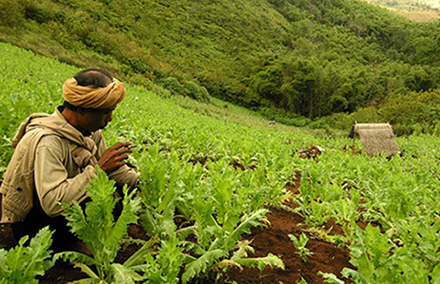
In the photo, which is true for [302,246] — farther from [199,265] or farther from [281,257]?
[199,265]

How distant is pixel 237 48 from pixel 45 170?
178 feet

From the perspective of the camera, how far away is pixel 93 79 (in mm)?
2232

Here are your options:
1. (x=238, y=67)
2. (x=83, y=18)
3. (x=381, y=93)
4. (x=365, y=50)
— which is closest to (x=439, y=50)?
(x=365, y=50)

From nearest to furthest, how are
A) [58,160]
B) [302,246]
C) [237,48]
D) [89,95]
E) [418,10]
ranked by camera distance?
[58,160], [89,95], [302,246], [237,48], [418,10]

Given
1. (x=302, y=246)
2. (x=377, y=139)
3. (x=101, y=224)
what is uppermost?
(x=101, y=224)

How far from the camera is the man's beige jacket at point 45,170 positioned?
6.28ft

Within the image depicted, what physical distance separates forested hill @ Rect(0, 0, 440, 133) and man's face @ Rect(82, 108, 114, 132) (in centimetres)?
2087

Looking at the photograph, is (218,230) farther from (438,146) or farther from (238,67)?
(238,67)

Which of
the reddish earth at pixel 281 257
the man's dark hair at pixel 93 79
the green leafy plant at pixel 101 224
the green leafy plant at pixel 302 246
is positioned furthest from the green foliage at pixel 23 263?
the green leafy plant at pixel 302 246

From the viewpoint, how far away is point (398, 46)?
6881 centimetres

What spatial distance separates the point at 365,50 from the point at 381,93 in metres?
25.0

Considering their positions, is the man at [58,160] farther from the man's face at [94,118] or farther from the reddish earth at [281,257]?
the reddish earth at [281,257]

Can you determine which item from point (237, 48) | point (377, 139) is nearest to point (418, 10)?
point (237, 48)

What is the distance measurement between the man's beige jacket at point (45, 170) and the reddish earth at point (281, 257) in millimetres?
456
